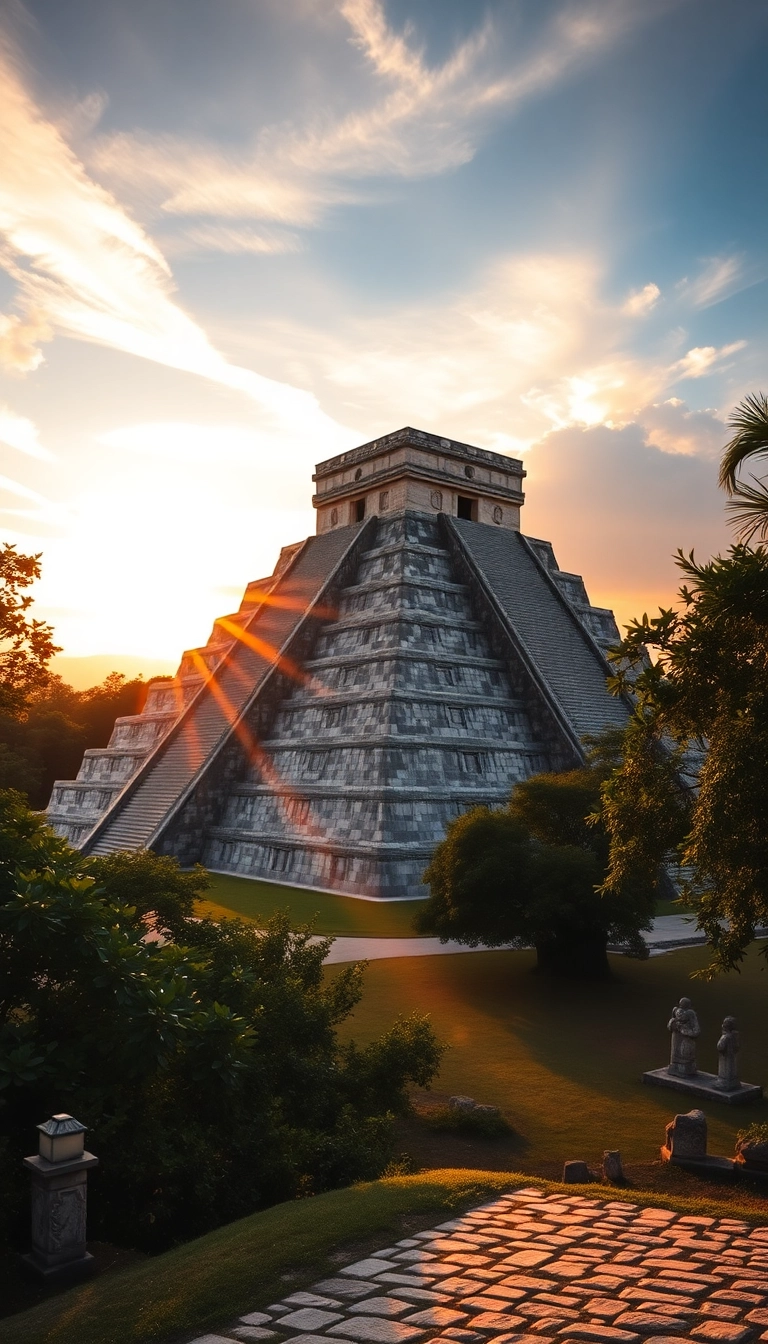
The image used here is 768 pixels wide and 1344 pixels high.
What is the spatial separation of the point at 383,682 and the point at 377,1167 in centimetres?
2286

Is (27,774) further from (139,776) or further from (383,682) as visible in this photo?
(383,682)

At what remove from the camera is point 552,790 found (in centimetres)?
2028

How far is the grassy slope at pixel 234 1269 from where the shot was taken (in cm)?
570

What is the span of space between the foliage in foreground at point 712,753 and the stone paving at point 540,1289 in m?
2.63

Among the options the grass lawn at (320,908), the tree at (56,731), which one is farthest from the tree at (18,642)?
the tree at (56,731)

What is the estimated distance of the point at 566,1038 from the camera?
14984 mm

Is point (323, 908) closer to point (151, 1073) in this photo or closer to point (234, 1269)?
point (151, 1073)

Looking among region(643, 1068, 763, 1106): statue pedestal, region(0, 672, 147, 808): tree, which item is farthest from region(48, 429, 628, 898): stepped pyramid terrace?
region(643, 1068, 763, 1106): statue pedestal

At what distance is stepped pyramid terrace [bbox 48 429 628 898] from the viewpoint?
29438 millimetres

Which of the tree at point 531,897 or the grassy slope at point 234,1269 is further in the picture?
the tree at point 531,897

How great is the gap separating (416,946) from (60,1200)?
15.0m

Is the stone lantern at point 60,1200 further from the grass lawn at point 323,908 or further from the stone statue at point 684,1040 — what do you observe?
the grass lawn at point 323,908

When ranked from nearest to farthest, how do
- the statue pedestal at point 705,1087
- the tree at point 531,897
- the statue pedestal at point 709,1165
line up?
1. the statue pedestal at point 709,1165
2. the statue pedestal at point 705,1087
3. the tree at point 531,897

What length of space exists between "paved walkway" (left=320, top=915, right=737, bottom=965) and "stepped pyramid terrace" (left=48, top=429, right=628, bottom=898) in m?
4.62
